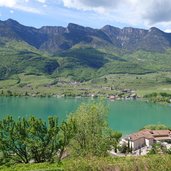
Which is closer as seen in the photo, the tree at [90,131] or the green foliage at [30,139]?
the green foliage at [30,139]

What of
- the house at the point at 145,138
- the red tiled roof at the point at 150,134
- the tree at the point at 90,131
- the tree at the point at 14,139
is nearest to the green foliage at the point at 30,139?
the tree at the point at 14,139

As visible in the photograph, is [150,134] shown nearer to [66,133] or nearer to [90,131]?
[90,131]

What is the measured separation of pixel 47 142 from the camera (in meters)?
34.8

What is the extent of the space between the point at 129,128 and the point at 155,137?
28.7m

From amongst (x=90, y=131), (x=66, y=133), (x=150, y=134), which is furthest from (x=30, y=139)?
(x=150, y=134)

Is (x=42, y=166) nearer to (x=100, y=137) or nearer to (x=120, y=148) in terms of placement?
(x=100, y=137)

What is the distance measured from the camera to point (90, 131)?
35.9 meters

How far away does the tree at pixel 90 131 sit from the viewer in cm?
3488

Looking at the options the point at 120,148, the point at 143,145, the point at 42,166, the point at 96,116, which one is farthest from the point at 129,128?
the point at 42,166

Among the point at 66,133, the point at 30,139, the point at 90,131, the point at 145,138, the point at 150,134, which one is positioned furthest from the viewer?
the point at 150,134

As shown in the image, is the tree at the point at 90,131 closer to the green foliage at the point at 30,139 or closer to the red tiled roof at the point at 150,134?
the green foliage at the point at 30,139

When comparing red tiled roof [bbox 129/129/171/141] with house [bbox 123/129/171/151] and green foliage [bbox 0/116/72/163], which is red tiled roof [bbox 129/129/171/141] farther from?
green foliage [bbox 0/116/72/163]

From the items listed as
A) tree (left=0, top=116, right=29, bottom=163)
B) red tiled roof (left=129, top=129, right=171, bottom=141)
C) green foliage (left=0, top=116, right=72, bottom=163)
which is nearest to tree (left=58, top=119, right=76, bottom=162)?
green foliage (left=0, top=116, right=72, bottom=163)

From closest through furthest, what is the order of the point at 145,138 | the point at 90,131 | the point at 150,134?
1. the point at 90,131
2. the point at 145,138
3. the point at 150,134
